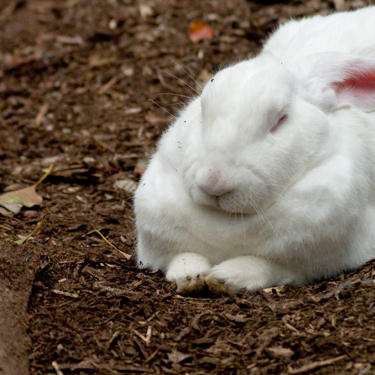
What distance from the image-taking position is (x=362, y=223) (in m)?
4.61

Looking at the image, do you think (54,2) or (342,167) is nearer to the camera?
(342,167)

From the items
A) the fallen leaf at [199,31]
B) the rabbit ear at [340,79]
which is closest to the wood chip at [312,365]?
the rabbit ear at [340,79]

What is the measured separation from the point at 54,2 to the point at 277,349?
7.87m

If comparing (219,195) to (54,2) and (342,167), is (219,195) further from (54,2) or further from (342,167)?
(54,2)

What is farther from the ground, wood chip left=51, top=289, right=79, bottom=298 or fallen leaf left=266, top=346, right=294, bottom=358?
fallen leaf left=266, top=346, right=294, bottom=358

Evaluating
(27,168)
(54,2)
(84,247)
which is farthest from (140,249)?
(54,2)

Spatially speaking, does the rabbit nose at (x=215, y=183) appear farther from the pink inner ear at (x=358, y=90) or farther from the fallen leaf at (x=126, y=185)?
the fallen leaf at (x=126, y=185)

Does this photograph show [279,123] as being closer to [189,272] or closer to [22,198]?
[189,272]

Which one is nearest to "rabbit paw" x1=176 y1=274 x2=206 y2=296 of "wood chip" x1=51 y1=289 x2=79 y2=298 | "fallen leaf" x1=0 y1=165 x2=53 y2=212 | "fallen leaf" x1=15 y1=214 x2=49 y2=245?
"wood chip" x1=51 y1=289 x2=79 y2=298

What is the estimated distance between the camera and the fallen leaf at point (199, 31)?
336 inches

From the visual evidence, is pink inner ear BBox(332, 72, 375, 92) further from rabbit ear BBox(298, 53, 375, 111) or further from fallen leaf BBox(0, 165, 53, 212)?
fallen leaf BBox(0, 165, 53, 212)

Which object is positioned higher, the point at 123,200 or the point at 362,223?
the point at 362,223

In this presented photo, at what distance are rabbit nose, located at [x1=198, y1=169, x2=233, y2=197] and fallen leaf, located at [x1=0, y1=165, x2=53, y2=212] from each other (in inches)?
102

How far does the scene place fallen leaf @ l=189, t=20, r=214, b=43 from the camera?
8.52 meters
